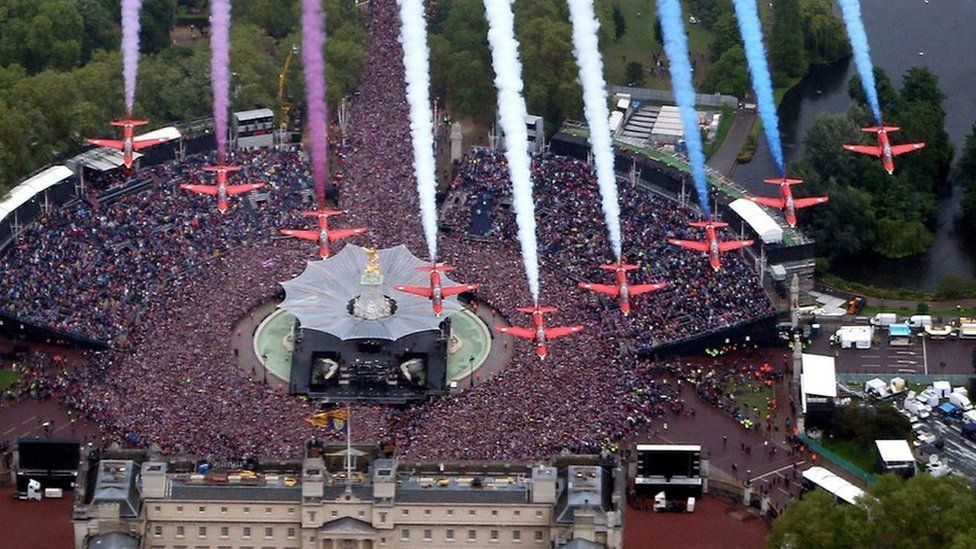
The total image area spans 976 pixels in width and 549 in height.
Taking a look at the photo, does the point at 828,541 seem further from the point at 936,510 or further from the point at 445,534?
the point at 445,534

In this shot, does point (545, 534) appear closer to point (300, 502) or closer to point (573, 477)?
point (573, 477)

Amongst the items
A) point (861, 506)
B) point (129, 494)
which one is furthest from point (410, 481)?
point (861, 506)

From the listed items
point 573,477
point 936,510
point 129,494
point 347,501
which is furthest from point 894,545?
point 129,494

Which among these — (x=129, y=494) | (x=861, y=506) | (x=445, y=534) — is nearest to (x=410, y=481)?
(x=445, y=534)

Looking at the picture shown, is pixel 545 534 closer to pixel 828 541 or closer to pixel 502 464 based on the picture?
pixel 502 464
